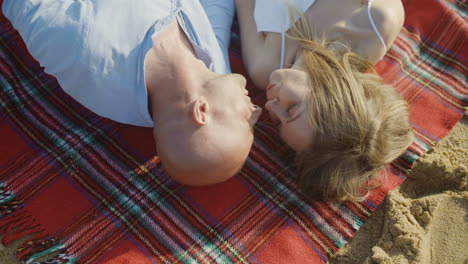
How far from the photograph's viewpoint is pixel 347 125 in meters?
1.51

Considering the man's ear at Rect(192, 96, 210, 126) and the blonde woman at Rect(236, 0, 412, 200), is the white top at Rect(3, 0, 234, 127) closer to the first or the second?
the man's ear at Rect(192, 96, 210, 126)

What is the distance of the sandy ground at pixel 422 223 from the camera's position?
5.48ft

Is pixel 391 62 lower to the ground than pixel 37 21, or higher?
lower

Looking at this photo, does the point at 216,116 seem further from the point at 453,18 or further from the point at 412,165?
the point at 453,18

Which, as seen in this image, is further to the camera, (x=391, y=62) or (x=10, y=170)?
(x=391, y=62)

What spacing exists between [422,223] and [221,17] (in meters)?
1.29

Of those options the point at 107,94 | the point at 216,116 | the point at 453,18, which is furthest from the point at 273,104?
the point at 453,18

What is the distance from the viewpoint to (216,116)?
4.93 feet

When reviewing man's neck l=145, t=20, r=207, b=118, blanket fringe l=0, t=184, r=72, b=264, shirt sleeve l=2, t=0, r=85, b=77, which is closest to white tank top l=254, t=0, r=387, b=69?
man's neck l=145, t=20, r=207, b=118

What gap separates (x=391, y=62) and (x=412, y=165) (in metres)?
0.59

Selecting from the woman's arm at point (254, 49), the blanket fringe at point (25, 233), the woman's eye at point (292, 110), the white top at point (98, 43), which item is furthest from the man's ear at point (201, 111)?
→ the blanket fringe at point (25, 233)

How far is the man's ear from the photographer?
1.47m

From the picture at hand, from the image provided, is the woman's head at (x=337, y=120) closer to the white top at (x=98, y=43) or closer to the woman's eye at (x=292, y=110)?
the woman's eye at (x=292, y=110)

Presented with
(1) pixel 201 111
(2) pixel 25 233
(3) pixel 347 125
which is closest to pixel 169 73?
(1) pixel 201 111
